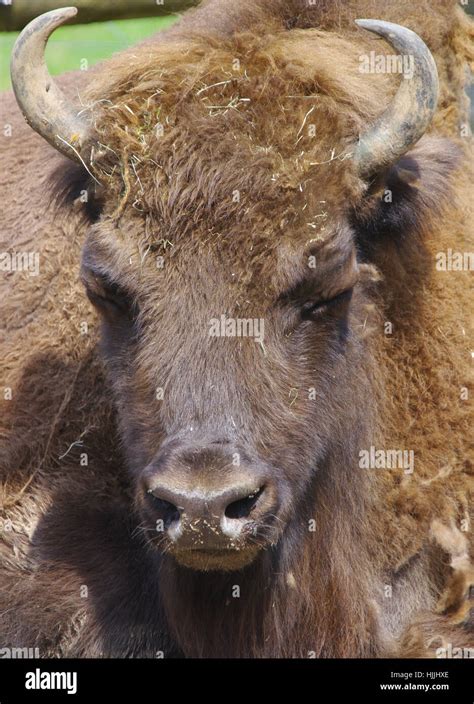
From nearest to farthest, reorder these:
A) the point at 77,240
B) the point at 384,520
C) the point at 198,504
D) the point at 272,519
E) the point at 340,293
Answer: the point at 198,504 < the point at 272,519 < the point at 340,293 < the point at 384,520 < the point at 77,240

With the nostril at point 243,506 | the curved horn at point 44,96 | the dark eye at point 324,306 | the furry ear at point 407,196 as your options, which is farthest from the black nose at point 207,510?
the curved horn at point 44,96

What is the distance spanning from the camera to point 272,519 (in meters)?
4.49

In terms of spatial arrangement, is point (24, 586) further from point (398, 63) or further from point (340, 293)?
point (398, 63)

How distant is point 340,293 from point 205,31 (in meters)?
1.57

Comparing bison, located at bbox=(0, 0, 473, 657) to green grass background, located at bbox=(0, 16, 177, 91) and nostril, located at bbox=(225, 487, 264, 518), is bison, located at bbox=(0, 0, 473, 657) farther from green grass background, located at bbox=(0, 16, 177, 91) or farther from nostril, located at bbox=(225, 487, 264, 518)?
green grass background, located at bbox=(0, 16, 177, 91)

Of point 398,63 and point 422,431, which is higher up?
point 398,63

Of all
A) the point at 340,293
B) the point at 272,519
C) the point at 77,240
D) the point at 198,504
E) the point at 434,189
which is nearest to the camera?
the point at 198,504

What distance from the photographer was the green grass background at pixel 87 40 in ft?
41.1

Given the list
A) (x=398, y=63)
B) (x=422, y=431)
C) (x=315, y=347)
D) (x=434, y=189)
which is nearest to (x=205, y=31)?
(x=398, y=63)

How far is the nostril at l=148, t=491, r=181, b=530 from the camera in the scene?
168 inches

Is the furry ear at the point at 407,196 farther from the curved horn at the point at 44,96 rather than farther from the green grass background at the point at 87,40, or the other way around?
the green grass background at the point at 87,40

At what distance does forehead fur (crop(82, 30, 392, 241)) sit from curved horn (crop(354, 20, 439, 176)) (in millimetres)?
98

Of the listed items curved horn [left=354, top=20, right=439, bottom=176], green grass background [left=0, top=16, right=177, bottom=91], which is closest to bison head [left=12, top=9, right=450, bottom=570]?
curved horn [left=354, top=20, right=439, bottom=176]

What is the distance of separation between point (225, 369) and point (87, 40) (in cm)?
912
